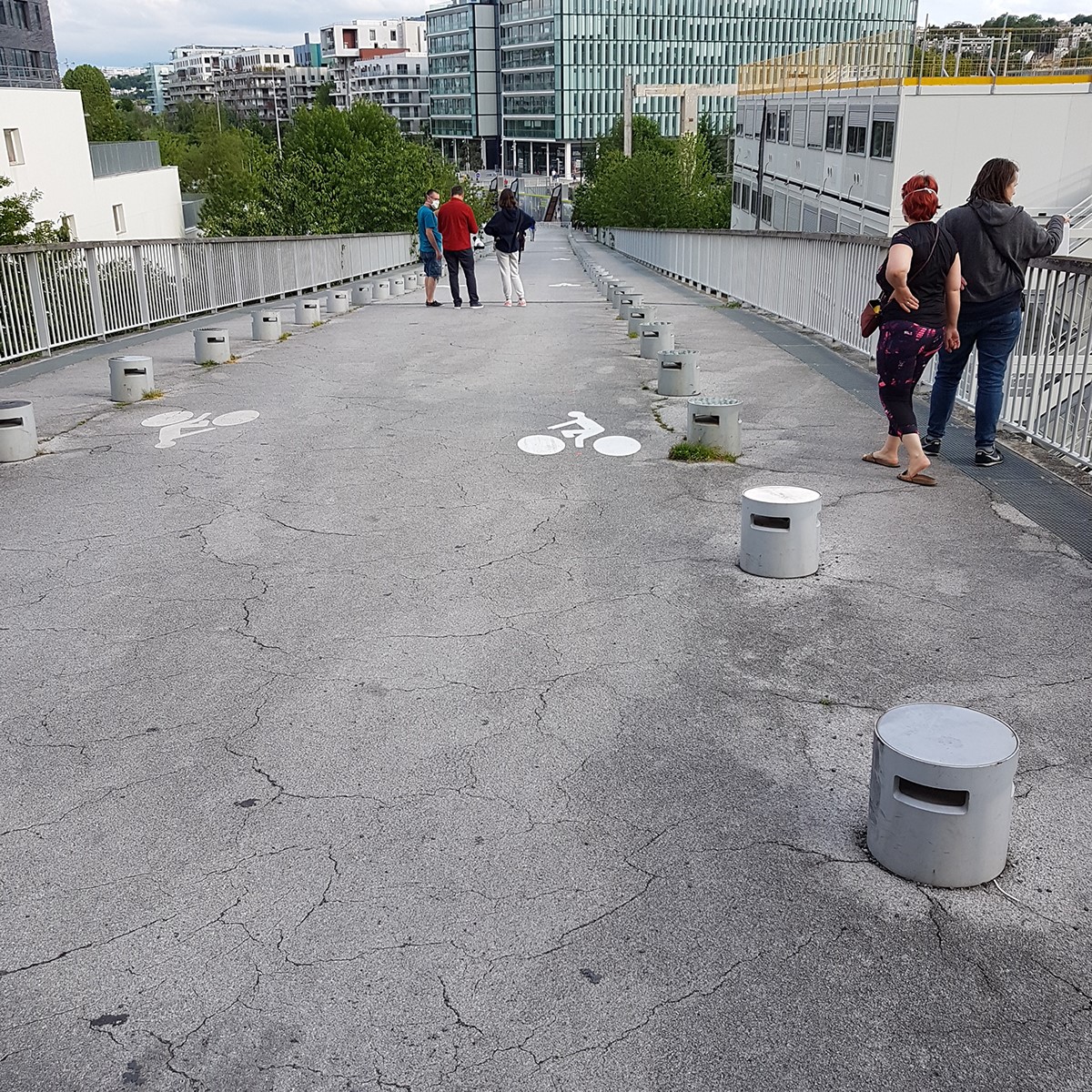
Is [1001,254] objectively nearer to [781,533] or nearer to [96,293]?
[781,533]

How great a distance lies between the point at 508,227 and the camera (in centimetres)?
1948

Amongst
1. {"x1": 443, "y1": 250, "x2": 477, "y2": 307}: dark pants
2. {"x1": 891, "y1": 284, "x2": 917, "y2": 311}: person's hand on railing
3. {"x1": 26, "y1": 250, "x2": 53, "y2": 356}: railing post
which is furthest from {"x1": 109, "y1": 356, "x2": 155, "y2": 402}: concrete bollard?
{"x1": 443, "y1": 250, "x2": 477, "y2": 307}: dark pants

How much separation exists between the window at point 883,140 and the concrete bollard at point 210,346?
33469 mm

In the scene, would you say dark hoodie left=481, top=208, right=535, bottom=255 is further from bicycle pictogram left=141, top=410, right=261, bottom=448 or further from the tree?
the tree

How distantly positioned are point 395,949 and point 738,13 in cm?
15446

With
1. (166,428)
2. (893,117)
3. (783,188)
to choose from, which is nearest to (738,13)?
(783,188)

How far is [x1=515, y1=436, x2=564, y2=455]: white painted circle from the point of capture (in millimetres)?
8844

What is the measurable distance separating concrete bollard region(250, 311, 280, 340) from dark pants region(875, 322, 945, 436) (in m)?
10.6

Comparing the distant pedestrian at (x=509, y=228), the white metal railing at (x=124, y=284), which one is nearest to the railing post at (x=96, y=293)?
the white metal railing at (x=124, y=284)

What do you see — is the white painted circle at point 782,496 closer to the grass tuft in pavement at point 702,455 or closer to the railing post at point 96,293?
the grass tuft in pavement at point 702,455

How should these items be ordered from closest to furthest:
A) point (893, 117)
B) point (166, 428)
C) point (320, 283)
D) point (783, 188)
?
point (166, 428) < point (320, 283) < point (893, 117) < point (783, 188)

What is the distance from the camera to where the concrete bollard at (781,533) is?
5.91 meters

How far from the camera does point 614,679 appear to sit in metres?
4.84

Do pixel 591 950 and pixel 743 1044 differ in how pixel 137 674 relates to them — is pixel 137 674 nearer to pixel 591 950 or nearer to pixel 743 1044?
pixel 591 950
